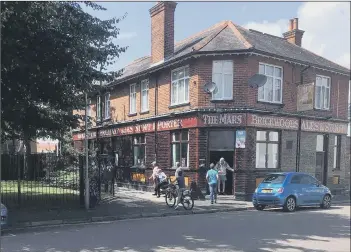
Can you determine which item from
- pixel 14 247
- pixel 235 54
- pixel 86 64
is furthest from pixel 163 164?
pixel 14 247

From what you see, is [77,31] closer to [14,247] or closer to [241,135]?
[14,247]

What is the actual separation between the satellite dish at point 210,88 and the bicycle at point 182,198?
514 cm

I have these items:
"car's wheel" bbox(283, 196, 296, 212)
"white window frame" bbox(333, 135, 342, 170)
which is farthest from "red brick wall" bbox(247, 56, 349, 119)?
"car's wheel" bbox(283, 196, 296, 212)

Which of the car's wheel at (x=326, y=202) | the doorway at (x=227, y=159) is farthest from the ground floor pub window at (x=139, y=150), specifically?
the car's wheel at (x=326, y=202)

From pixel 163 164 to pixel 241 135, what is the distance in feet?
16.3

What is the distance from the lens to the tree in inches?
419

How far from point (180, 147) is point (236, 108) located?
11.7 feet

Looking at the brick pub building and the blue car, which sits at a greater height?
the brick pub building

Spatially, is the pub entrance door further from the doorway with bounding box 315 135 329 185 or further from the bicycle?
the doorway with bounding box 315 135 329 185

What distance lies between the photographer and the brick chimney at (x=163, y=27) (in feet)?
68.6

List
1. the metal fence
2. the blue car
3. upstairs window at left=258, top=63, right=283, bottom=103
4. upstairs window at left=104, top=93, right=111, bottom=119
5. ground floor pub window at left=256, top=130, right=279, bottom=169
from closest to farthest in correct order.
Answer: the metal fence, the blue car, ground floor pub window at left=256, top=130, right=279, bottom=169, upstairs window at left=258, top=63, right=283, bottom=103, upstairs window at left=104, top=93, right=111, bottom=119

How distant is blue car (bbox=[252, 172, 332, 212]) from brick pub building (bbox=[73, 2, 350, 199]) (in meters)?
3.05

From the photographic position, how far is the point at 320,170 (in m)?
21.8

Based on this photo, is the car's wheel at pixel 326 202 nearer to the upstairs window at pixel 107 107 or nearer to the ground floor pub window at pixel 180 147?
the ground floor pub window at pixel 180 147
